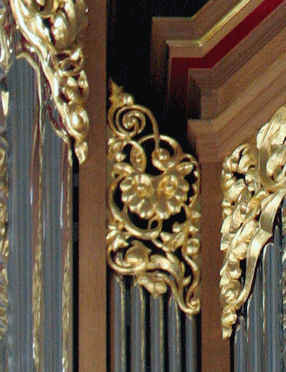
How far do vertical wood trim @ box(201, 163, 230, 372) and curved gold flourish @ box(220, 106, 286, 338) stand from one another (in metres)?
0.02

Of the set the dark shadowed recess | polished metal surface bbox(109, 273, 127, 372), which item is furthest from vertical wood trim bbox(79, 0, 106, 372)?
the dark shadowed recess

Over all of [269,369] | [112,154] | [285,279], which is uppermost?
[112,154]

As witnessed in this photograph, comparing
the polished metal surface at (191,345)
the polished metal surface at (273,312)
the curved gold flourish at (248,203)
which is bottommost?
the polished metal surface at (191,345)

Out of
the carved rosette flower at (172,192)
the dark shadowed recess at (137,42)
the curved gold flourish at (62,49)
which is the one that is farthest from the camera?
the dark shadowed recess at (137,42)

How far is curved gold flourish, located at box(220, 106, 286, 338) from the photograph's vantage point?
5.41 ft

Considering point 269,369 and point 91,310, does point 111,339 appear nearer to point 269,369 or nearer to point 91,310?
point 91,310

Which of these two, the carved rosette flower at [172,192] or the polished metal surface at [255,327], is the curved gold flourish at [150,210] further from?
the polished metal surface at [255,327]

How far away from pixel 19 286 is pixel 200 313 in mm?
332

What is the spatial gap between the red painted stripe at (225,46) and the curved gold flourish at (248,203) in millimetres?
182

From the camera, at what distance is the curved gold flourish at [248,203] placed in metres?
1.65

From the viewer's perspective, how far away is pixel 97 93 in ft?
5.47

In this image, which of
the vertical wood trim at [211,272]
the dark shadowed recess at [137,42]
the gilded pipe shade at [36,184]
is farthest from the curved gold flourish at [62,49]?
the dark shadowed recess at [137,42]

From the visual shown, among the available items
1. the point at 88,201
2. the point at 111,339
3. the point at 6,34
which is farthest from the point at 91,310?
the point at 6,34

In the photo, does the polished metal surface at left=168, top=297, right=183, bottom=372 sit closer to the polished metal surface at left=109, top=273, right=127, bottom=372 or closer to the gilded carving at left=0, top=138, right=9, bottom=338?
the polished metal surface at left=109, top=273, right=127, bottom=372
